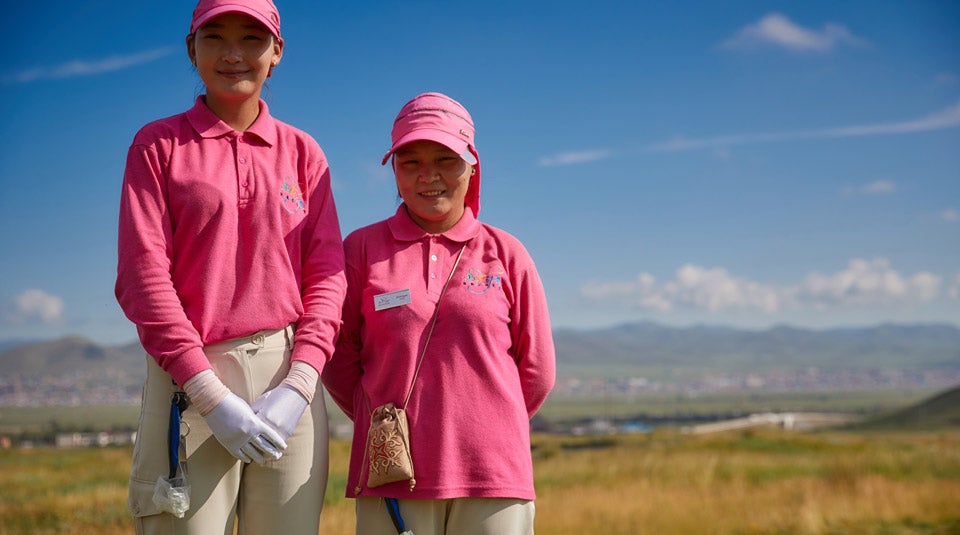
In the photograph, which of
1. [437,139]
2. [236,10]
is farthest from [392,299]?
[236,10]

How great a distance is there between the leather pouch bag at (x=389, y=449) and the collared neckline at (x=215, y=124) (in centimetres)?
120

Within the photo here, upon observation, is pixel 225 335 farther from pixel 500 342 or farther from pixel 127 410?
pixel 127 410

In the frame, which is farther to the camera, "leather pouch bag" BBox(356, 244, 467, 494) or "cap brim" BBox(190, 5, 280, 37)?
"leather pouch bag" BBox(356, 244, 467, 494)

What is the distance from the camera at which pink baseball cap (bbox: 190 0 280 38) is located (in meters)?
3.65

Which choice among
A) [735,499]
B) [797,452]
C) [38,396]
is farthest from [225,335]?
[38,396]

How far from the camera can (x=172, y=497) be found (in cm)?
342

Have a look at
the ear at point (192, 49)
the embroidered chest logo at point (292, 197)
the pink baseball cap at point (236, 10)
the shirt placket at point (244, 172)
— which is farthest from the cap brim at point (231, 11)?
the embroidered chest logo at point (292, 197)

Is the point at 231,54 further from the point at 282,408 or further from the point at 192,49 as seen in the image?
the point at 282,408

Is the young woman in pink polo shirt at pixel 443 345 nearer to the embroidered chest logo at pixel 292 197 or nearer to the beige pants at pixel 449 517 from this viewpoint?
the beige pants at pixel 449 517

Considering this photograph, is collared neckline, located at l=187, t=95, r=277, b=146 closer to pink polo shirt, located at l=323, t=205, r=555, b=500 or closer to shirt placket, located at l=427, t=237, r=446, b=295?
pink polo shirt, located at l=323, t=205, r=555, b=500

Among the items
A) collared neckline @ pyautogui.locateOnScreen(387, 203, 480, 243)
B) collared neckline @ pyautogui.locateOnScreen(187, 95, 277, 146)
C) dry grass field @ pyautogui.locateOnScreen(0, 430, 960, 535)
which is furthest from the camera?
dry grass field @ pyautogui.locateOnScreen(0, 430, 960, 535)

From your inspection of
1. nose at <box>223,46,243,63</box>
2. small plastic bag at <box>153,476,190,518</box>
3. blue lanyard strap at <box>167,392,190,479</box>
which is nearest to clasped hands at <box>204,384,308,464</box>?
blue lanyard strap at <box>167,392,190,479</box>

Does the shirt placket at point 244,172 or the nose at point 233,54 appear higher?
the nose at point 233,54

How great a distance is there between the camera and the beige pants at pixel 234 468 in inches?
138
